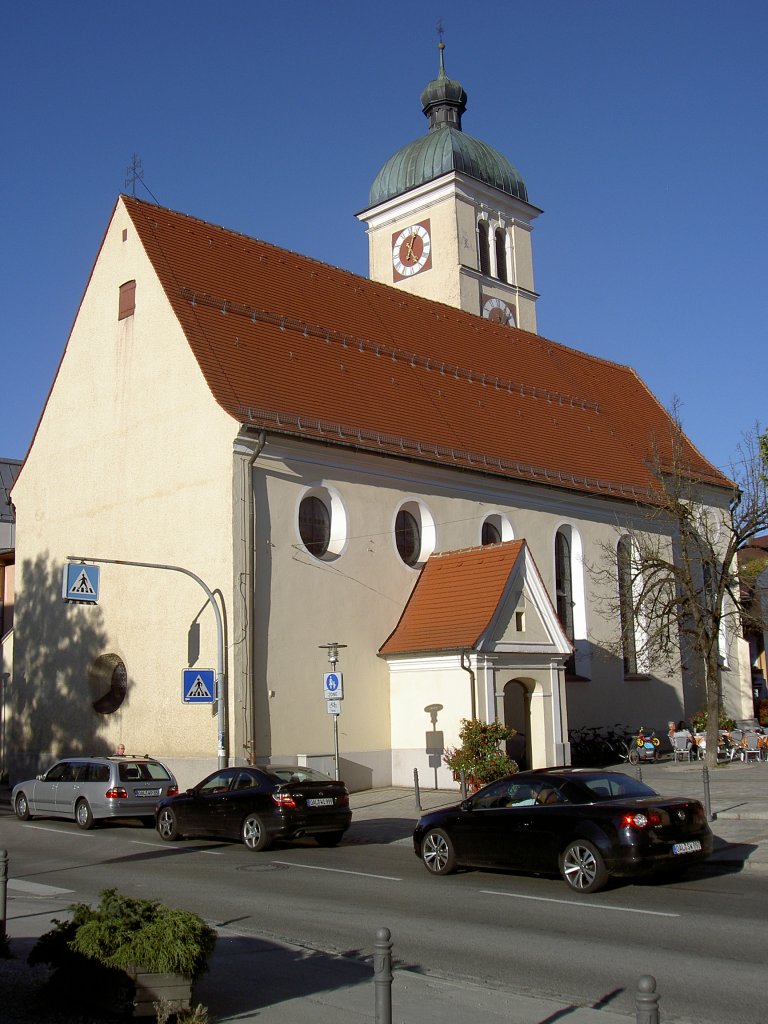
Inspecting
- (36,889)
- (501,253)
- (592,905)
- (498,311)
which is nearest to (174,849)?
(36,889)

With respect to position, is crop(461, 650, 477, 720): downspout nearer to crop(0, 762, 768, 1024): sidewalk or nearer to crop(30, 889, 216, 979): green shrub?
crop(0, 762, 768, 1024): sidewalk

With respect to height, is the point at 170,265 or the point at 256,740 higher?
the point at 170,265

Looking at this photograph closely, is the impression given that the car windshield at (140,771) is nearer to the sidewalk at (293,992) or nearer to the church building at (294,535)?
the church building at (294,535)

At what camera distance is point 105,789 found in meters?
20.6

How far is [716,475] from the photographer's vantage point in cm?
4075

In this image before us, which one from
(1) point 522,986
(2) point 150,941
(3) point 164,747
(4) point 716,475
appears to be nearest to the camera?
(2) point 150,941

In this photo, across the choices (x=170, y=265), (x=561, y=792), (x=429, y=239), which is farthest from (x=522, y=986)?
(x=429, y=239)

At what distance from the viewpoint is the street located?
806 centimetres

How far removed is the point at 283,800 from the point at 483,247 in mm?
34073

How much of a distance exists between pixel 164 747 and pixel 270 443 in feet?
23.9

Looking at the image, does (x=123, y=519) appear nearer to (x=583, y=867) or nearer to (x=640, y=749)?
(x=640, y=749)

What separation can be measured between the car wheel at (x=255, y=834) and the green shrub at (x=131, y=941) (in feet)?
32.9

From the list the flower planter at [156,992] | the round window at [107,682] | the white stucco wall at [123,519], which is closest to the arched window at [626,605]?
the white stucco wall at [123,519]

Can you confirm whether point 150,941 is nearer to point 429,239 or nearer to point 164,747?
point 164,747
